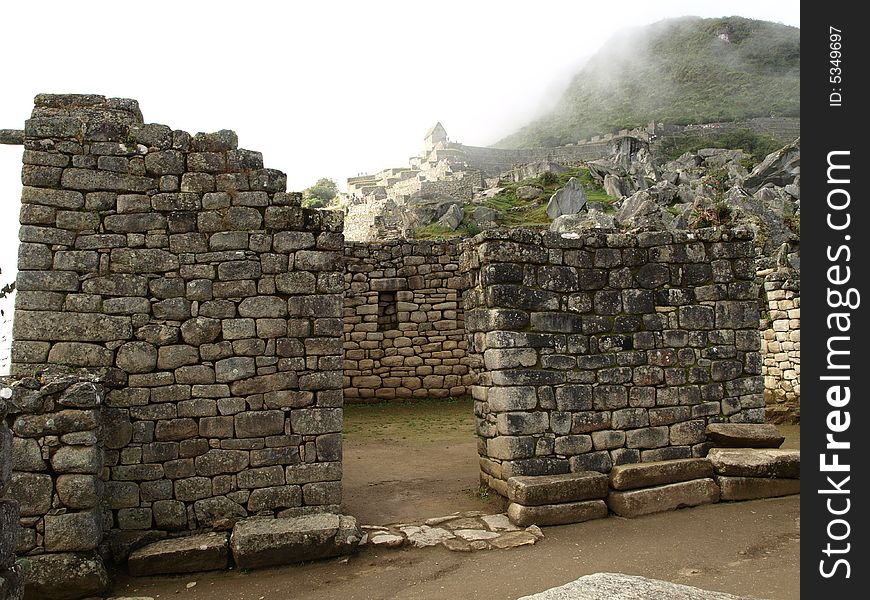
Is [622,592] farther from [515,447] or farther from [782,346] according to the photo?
[782,346]

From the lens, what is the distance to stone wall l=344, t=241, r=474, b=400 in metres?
14.8

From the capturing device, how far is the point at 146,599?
5.32 metres

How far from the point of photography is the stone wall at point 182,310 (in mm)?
6352

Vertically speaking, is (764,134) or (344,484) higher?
(764,134)

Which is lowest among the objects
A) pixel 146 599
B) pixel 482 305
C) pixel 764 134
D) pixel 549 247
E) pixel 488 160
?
pixel 146 599

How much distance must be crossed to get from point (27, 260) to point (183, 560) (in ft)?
11.5

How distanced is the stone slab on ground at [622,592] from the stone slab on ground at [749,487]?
172 inches

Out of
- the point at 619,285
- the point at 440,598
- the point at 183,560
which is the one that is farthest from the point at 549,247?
the point at 183,560

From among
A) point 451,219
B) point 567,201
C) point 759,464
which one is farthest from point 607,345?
point 567,201

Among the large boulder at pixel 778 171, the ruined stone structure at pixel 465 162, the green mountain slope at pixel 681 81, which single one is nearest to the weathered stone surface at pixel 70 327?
the ruined stone structure at pixel 465 162

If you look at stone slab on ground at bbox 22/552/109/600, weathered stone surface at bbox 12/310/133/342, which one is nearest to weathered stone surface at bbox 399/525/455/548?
stone slab on ground at bbox 22/552/109/600

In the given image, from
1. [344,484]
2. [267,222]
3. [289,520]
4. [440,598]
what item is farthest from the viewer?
[344,484]

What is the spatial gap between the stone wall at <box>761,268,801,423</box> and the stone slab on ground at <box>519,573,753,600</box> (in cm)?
1043

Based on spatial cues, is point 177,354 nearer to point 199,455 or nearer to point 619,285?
point 199,455
